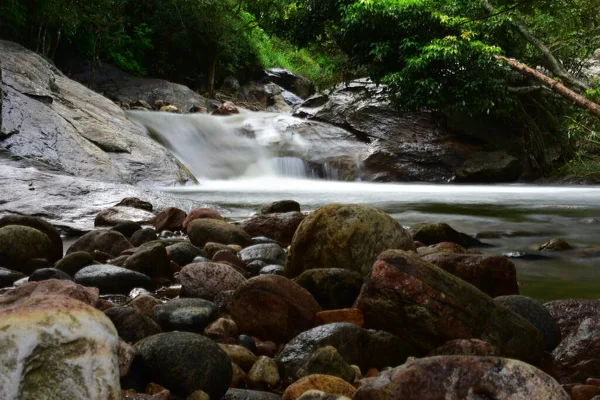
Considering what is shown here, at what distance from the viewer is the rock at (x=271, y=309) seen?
2.79 metres

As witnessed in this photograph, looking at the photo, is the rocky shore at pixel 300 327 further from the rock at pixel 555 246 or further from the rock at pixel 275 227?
the rock at pixel 555 246

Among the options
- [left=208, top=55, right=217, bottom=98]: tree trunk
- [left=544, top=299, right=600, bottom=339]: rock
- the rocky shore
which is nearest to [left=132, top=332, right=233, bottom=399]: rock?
the rocky shore

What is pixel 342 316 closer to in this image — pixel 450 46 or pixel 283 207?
pixel 283 207

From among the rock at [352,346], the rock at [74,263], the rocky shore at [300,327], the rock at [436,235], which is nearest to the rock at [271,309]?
the rocky shore at [300,327]

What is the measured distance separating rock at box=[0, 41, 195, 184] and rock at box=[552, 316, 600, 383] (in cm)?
788

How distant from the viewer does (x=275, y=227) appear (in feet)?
18.7

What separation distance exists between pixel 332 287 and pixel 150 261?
1317mm

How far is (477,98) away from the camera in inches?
584

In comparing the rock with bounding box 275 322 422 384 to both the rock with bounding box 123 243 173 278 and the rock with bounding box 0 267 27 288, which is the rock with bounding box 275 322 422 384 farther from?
the rock with bounding box 0 267 27 288

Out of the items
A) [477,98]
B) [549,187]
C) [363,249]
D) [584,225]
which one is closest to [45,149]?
[363,249]

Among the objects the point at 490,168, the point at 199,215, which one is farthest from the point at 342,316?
the point at 490,168

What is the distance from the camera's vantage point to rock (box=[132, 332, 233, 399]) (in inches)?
79.8

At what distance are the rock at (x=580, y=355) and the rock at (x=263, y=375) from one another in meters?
1.21

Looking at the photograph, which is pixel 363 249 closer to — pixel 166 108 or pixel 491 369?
pixel 491 369
